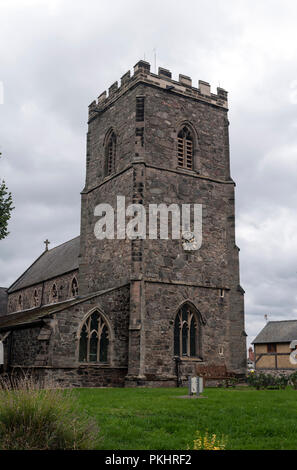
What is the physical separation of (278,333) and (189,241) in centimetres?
2602

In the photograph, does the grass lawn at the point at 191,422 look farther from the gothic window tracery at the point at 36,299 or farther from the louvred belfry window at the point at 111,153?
the gothic window tracery at the point at 36,299

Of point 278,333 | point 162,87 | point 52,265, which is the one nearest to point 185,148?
point 162,87

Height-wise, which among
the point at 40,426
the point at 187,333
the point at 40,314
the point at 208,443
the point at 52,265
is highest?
the point at 52,265

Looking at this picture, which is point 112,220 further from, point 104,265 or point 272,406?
point 272,406

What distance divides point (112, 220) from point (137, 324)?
6.22 m

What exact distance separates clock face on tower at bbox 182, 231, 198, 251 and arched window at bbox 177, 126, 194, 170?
12.2ft

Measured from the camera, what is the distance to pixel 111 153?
93.7ft

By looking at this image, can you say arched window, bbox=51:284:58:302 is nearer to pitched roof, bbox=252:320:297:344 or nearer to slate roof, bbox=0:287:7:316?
slate roof, bbox=0:287:7:316

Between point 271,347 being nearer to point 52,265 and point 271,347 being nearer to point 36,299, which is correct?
point 52,265

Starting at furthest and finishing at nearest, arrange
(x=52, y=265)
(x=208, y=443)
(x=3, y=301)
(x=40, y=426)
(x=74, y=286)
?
1. (x=3, y=301)
2. (x=52, y=265)
3. (x=74, y=286)
4. (x=208, y=443)
5. (x=40, y=426)

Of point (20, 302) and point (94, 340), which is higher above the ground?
point (20, 302)

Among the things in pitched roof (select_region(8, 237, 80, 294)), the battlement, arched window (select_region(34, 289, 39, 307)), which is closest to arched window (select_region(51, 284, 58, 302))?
pitched roof (select_region(8, 237, 80, 294))

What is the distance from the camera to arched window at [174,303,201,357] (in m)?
24.3

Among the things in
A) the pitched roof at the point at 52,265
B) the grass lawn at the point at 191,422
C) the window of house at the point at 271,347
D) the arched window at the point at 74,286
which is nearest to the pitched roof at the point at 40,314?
the arched window at the point at 74,286
